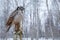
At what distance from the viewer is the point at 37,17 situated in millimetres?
7098

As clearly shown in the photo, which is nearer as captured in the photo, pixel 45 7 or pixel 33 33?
pixel 33 33

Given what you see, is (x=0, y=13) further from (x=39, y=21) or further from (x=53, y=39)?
(x=53, y=39)

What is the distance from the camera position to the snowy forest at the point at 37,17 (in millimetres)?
7059

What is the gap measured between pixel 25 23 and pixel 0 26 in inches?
42.7

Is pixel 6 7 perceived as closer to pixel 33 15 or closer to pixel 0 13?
pixel 0 13

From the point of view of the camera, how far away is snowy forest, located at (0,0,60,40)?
23.2ft

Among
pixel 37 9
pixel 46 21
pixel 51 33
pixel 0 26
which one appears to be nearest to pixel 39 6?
pixel 37 9

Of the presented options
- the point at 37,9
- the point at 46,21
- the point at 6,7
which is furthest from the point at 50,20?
the point at 6,7

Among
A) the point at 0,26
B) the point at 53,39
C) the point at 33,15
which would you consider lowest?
the point at 53,39

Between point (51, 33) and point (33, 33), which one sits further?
point (51, 33)

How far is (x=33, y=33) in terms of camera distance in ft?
22.6

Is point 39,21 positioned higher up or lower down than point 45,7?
lower down

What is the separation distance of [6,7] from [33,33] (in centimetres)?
175

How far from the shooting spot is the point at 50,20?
24.7 ft
